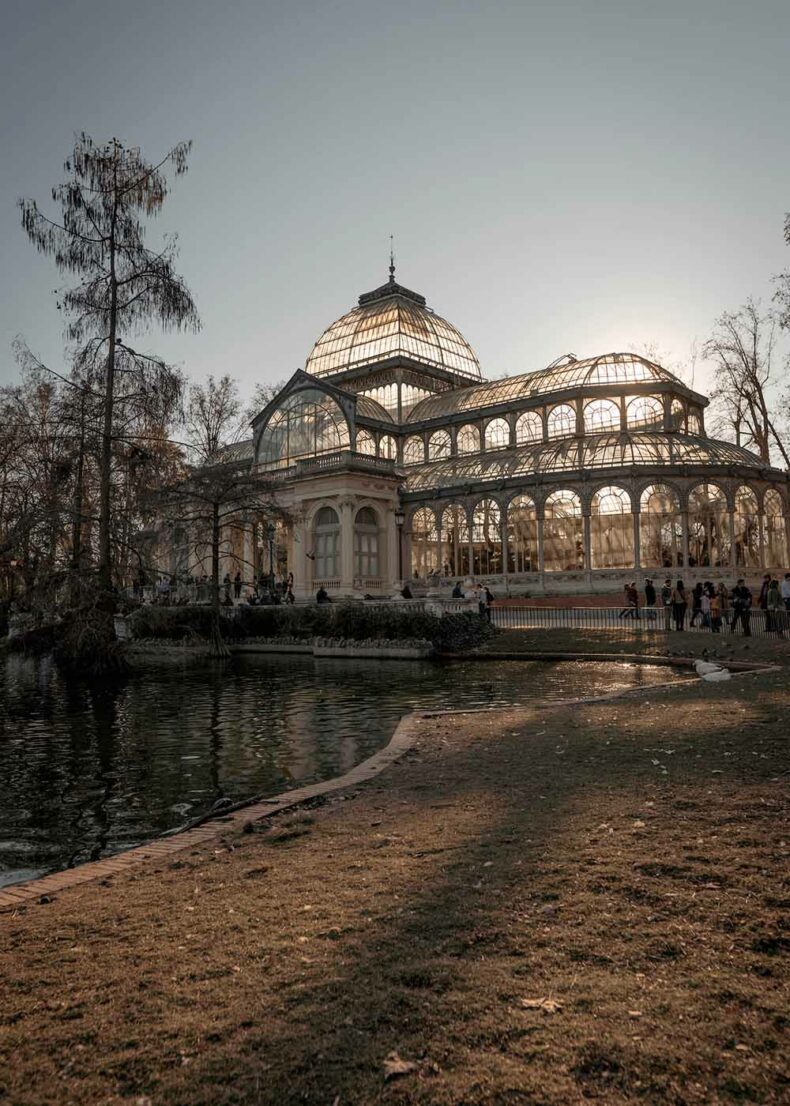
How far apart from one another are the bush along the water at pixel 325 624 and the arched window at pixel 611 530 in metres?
12.2

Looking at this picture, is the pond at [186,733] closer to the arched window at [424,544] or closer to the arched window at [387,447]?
the arched window at [424,544]

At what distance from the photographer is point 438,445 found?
47656mm

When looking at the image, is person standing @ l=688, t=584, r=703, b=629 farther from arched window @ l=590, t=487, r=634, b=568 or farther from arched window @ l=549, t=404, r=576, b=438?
arched window @ l=549, t=404, r=576, b=438

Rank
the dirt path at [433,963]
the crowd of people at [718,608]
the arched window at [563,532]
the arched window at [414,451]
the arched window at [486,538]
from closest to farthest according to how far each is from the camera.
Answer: the dirt path at [433,963] → the crowd of people at [718,608] → the arched window at [563,532] → the arched window at [486,538] → the arched window at [414,451]

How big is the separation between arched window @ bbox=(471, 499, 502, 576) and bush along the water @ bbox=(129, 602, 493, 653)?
1382 centimetres

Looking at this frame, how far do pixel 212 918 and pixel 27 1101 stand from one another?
1491 millimetres

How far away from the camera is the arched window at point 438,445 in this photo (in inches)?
1870

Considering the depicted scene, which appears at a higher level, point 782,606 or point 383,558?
point 383,558

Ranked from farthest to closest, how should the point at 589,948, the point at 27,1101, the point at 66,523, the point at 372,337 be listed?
the point at 372,337, the point at 66,523, the point at 589,948, the point at 27,1101

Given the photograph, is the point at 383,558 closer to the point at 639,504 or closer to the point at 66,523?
the point at 639,504

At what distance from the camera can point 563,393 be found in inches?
1655

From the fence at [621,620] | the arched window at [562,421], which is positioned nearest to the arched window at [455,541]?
the arched window at [562,421]

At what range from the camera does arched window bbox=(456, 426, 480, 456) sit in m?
46.3

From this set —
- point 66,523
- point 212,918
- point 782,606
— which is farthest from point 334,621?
point 212,918
